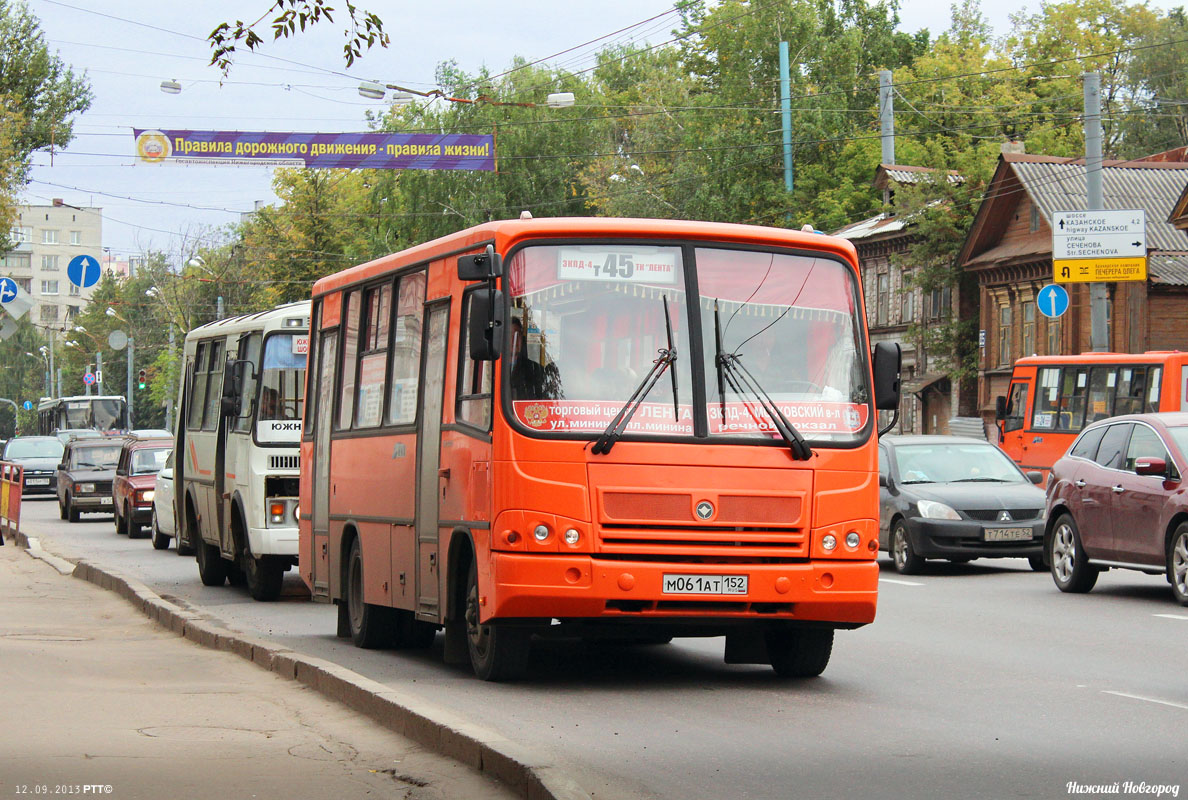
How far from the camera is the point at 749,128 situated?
72250 mm

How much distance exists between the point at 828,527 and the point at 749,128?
6312cm

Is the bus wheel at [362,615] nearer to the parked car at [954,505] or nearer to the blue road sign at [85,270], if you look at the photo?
the parked car at [954,505]

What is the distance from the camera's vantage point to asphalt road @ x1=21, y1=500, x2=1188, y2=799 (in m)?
7.55

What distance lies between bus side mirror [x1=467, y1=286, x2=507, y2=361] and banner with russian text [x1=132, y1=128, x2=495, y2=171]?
36843 millimetres


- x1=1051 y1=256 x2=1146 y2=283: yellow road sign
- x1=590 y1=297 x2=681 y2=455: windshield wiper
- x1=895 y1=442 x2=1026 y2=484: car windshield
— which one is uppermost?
x1=1051 y1=256 x2=1146 y2=283: yellow road sign

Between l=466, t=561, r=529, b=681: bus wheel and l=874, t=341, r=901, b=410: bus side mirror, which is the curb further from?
l=874, t=341, r=901, b=410: bus side mirror

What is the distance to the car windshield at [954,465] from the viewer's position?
72.4 feet

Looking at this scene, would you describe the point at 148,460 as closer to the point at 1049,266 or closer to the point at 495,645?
the point at 495,645

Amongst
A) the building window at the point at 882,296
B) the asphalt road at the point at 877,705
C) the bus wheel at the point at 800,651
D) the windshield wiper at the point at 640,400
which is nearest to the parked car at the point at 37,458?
the building window at the point at 882,296

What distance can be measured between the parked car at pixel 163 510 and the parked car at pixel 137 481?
315cm

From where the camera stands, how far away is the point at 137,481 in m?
→ 32.7

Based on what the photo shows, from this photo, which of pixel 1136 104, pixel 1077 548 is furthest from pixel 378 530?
pixel 1136 104

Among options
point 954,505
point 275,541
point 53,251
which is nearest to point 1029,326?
point 954,505

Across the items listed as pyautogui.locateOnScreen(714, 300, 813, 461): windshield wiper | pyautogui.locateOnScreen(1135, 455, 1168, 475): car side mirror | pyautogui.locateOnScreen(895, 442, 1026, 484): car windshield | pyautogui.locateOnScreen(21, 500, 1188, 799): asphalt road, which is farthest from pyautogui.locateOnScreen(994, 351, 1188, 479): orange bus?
pyautogui.locateOnScreen(714, 300, 813, 461): windshield wiper
